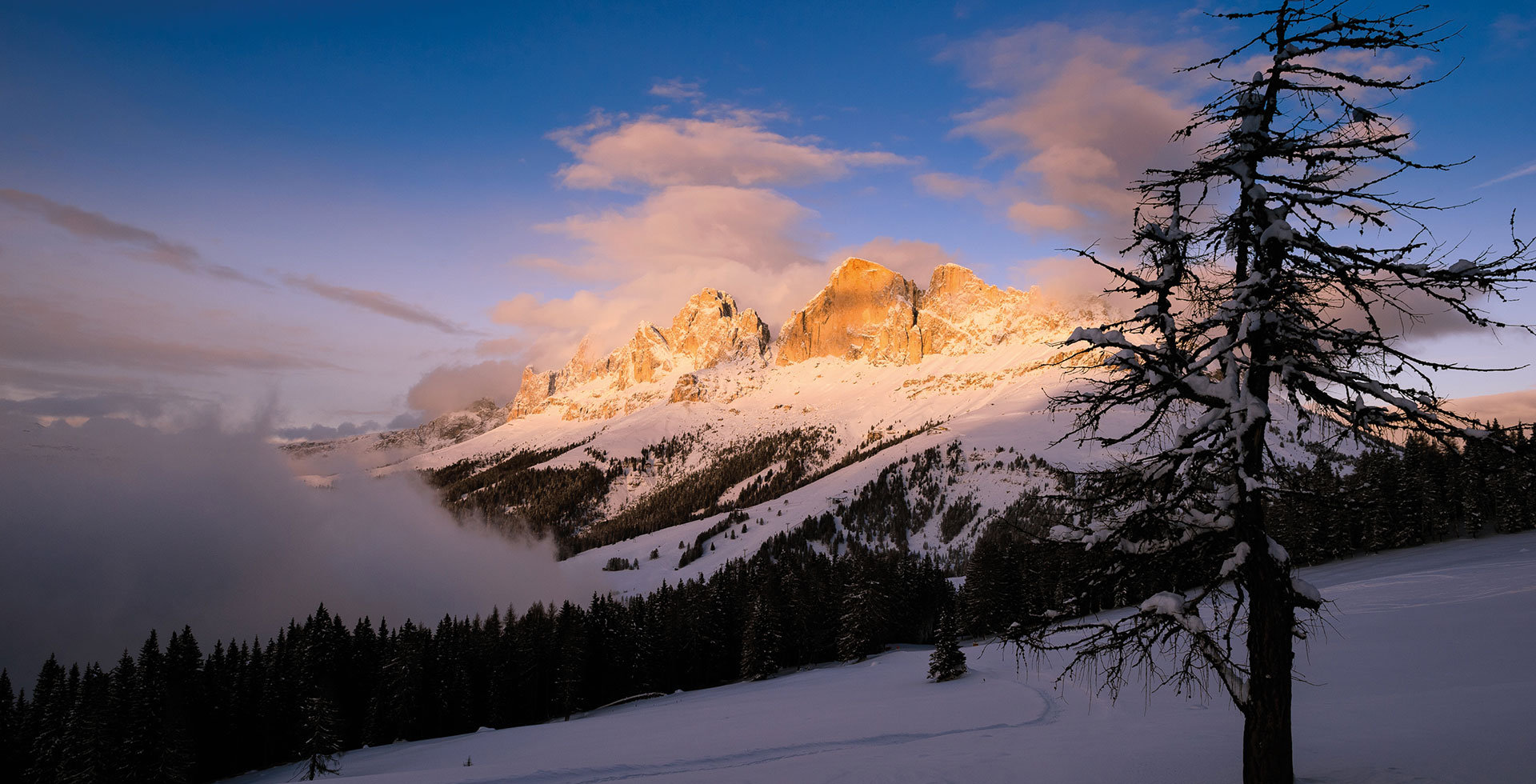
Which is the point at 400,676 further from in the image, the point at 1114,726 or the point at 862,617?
the point at 1114,726

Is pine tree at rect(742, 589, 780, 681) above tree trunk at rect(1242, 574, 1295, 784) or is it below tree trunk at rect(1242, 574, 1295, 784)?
below

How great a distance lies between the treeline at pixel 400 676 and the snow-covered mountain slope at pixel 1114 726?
11916 mm

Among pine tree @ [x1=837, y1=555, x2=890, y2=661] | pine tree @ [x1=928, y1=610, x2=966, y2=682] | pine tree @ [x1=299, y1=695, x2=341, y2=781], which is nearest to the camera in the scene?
pine tree @ [x1=928, y1=610, x2=966, y2=682]

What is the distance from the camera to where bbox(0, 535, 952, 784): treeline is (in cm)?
4656

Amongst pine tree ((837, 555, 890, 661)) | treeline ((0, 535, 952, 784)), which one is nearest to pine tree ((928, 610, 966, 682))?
pine tree ((837, 555, 890, 661))

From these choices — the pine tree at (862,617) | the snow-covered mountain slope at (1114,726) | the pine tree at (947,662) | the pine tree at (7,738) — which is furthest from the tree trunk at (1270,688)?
the pine tree at (7,738)

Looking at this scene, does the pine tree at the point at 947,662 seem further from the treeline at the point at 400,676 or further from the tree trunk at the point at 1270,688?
the tree trunk at the point at 1270,688

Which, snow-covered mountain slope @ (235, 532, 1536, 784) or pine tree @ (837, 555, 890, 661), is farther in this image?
pine tree @ (837, 555, 890, 661)

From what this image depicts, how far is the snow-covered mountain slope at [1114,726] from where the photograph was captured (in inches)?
444

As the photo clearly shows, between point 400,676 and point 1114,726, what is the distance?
194 ft

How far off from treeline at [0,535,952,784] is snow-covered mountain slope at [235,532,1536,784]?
469 inches

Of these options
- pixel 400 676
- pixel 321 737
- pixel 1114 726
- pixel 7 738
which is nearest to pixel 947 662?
pixel 1114 726

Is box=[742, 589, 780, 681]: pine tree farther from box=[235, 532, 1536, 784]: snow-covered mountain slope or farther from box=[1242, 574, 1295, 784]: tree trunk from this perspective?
box=[1242, 574, 1295, 784]: tree trunk

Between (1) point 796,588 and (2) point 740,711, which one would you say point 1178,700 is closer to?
(2) point 740,711
